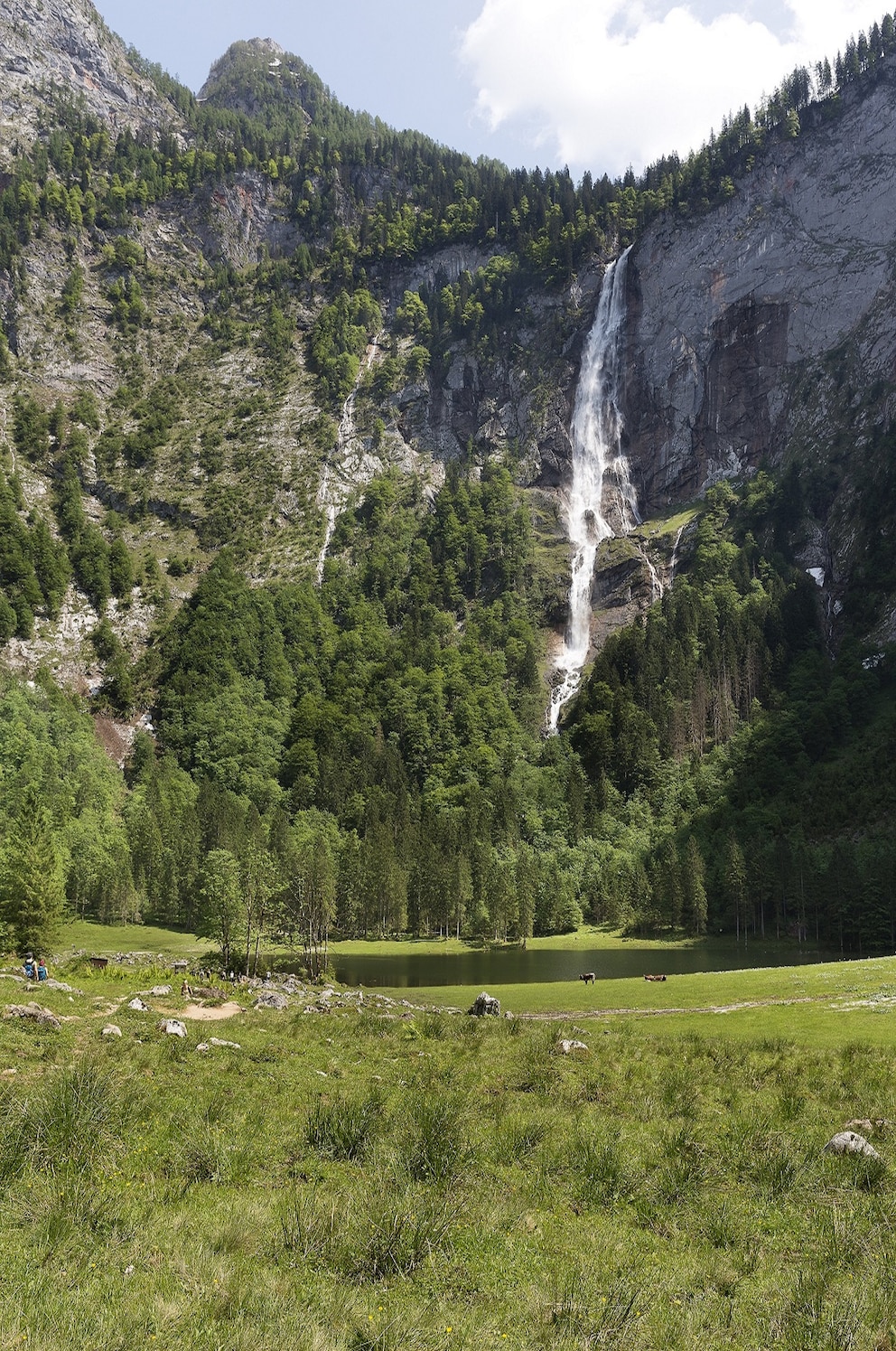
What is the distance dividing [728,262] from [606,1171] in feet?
727

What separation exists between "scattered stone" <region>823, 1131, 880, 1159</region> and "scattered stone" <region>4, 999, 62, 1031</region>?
17.8 metres

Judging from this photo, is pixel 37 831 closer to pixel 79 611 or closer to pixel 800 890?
pixel 800 890

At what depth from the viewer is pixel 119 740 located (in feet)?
471

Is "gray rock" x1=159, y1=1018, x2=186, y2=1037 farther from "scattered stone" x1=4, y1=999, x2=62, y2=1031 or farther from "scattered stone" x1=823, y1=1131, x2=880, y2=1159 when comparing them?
"scattered stone" x1=823, y1=1131, x2=880, y2=1159

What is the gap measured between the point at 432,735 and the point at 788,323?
12655 cm

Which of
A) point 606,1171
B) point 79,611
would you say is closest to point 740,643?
point 79,611

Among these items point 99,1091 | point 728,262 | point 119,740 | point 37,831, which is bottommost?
point 99,1091

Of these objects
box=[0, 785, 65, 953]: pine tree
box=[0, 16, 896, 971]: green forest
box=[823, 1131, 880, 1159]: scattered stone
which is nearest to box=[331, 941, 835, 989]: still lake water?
box=[0, 16, 896, 971]: green forest

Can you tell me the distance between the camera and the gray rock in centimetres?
2191

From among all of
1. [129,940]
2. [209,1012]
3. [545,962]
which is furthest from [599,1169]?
[129,940]

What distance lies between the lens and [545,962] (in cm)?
7344

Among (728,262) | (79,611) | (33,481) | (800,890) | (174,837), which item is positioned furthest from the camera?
(728,262)

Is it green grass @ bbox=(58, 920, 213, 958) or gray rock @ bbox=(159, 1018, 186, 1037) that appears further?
green grass @ bbox=(58, 920, 213, 958)

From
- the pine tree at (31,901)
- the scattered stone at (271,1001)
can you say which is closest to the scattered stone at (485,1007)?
the scattered stone at (271,1001)
